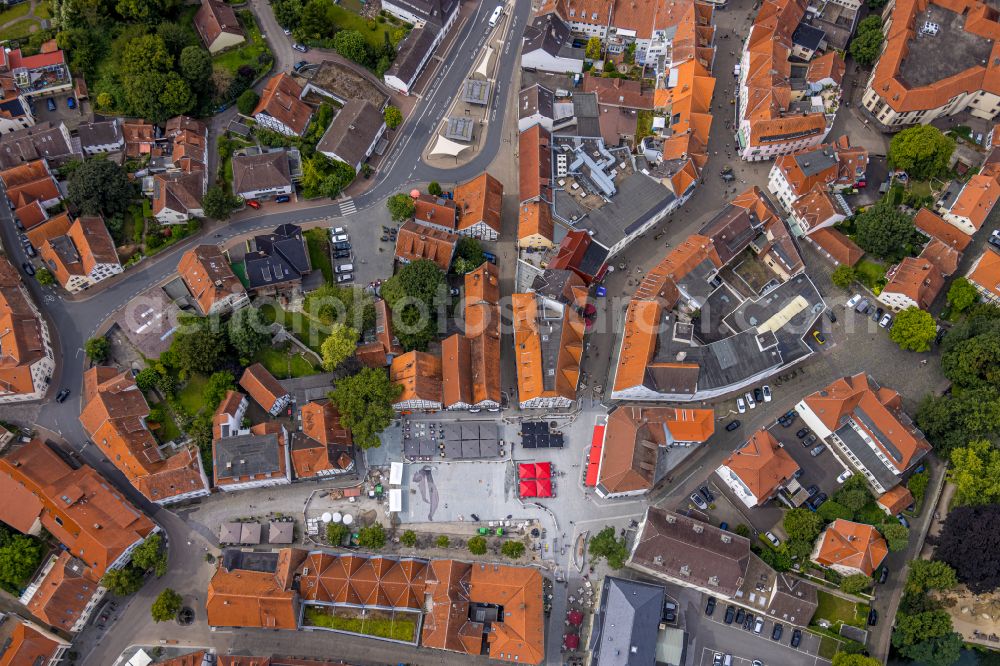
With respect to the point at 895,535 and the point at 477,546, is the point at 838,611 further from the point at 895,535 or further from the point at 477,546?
the point at 477,546

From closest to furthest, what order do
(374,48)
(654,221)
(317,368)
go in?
(317,368) → (654,221) → (374,48)

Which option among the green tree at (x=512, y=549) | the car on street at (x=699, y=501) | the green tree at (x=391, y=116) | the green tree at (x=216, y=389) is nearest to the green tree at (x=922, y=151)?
the car on street at (x=699, y=501)

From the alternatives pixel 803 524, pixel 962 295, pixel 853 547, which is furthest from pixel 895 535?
pixel 962 295

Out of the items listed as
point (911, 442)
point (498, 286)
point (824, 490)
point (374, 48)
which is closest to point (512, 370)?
point (498, 286)

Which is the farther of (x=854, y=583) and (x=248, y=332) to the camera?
(x=248, y=332)

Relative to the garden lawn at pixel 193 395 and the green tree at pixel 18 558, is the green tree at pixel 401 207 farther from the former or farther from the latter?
the green tree at pixel 18 558

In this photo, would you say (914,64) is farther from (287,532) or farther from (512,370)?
(287,532)

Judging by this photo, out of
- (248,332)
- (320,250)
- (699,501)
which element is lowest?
(699,501)
